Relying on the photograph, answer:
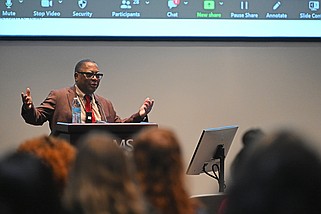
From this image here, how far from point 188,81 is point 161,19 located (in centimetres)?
61

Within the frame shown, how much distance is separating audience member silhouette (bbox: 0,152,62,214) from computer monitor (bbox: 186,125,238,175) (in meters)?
2.50

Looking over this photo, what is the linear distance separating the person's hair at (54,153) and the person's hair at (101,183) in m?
0.18

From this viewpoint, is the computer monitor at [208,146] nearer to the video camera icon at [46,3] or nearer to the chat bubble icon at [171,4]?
the chat bubble icon at [171,4]

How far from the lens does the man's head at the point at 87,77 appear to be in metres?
3.96

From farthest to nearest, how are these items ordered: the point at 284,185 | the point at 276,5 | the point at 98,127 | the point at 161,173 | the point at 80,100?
the point at 276,5 < the point at 80,100 < the point at 98,127 < the point at 161,173 < the point at 284,185

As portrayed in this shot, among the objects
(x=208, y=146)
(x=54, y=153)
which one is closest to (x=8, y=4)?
(x=208, y=146)

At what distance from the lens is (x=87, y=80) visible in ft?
13.0

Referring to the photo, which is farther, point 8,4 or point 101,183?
point 8,4

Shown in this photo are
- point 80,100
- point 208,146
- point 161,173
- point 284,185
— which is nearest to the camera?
point 284,185

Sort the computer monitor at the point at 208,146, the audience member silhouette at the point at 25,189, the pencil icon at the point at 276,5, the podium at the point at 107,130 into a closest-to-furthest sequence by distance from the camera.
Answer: the audience member silhouette at the point at 25,189, the podium at the point at 107,130, the computer monitor at the point at 208,146, the pencil icon at the point at 276,5

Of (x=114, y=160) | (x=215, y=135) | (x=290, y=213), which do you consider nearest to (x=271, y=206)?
(x=290, y=213)

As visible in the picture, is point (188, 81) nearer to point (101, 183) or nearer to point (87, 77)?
point (87, 77)

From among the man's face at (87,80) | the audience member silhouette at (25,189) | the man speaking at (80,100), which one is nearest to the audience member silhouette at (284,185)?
the audience member silhouette at (25,189)

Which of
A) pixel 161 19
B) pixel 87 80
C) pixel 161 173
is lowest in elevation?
pixel 87 80
